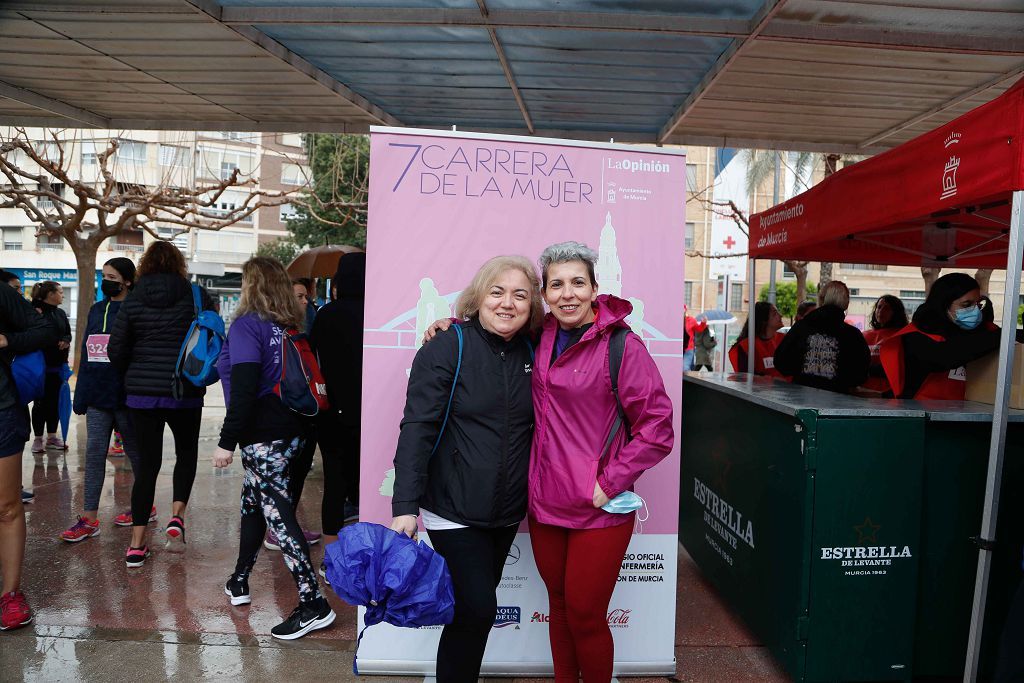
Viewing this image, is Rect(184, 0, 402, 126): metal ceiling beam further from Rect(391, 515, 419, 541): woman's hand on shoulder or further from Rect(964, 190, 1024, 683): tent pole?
Rect(964, 190, 1024, 683): tent pole

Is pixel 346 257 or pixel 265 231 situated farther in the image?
pixel 265 231

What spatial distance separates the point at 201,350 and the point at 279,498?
1133 millimetres

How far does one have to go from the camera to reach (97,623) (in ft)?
12.8

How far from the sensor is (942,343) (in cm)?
398

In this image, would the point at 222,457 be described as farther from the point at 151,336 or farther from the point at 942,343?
the point at 942,343

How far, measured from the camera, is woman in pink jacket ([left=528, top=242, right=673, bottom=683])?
8.64 ft

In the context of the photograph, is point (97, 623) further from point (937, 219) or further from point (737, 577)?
point (937, 219)

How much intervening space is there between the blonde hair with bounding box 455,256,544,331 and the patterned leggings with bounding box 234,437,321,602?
154 cm

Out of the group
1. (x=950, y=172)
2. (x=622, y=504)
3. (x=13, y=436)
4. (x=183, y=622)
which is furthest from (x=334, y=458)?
(x=950, y=172)

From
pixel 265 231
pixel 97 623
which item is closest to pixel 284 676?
pixel 97 623

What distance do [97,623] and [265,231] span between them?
51.9 meters

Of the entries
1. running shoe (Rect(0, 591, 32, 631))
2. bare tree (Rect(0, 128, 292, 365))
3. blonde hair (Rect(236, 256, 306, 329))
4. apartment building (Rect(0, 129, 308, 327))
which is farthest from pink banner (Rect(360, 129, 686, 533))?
apartment building (Rect(0, 129, 308, 327))

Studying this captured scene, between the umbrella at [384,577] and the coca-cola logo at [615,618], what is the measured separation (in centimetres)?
111

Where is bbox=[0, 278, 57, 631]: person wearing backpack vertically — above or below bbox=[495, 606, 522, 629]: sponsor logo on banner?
above
